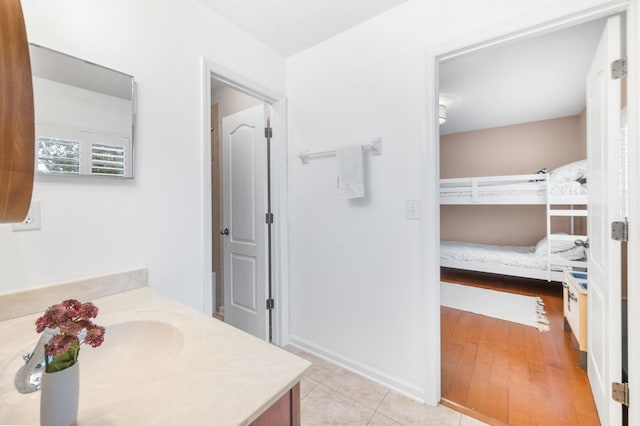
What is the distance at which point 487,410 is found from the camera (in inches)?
59.8

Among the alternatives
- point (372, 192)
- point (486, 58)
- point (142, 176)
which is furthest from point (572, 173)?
point (142, 176)

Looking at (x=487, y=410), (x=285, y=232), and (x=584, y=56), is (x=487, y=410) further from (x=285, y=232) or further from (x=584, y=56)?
(x=584, y=56)

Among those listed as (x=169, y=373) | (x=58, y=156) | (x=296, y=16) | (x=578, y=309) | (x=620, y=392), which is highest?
(x=296, y=16)

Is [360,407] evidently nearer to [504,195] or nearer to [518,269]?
[518,269]

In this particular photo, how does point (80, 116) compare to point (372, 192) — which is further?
point (372, 192)

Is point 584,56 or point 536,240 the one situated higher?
point 584,56

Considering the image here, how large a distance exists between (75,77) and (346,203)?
147 centimetres

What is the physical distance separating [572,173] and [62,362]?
4464mm

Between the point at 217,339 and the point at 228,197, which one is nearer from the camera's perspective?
the point at 217,339

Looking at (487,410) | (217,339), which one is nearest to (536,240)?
(487,410)

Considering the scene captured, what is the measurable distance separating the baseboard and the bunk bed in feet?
8.72

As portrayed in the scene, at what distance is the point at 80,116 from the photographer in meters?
1.15

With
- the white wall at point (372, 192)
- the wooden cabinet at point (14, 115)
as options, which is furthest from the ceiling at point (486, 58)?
the wooden cabinet at point (14, 115)

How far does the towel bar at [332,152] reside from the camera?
1.71m
